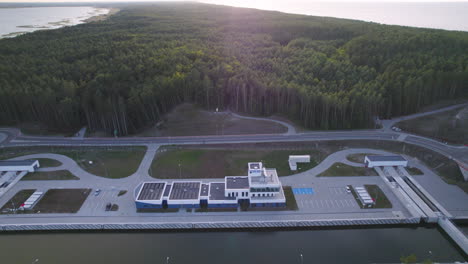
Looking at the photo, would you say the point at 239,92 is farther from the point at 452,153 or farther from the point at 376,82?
the point at 452,153

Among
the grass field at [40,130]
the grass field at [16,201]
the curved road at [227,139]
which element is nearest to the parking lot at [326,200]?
the curved road at [227,139]

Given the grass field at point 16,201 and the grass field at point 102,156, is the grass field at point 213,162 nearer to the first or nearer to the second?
the grass field at point 102,156

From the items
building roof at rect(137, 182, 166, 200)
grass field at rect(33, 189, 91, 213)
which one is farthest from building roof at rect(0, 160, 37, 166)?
building roof at rect(137, 182, 166, 200)

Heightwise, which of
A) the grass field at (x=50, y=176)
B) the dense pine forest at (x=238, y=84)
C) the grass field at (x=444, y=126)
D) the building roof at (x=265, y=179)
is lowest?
the grass field at (x=50, y=176)

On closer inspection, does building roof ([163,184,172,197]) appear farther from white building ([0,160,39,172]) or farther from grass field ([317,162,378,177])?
Answer: white building ([0,160,39,172])

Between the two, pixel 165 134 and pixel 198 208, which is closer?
pixel 198 208

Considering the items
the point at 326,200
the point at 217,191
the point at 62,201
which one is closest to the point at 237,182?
the point at 217,191

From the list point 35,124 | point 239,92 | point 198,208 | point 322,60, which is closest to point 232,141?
point 239,92
